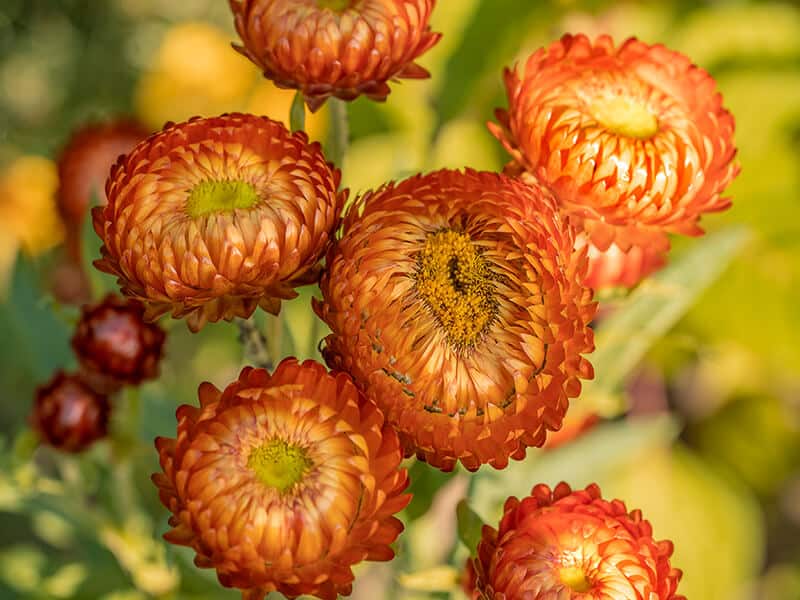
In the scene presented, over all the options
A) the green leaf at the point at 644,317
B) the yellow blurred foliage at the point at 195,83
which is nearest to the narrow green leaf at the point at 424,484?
the green leaf at the point at 644,317

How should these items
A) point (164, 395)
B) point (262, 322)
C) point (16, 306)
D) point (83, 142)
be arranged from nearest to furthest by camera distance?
1. point (262, 322)
2. point (164, 395)
3. point (16, 306)
4. point (83, 142)

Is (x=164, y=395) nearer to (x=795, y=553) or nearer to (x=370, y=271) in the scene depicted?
(x=370, y=271)

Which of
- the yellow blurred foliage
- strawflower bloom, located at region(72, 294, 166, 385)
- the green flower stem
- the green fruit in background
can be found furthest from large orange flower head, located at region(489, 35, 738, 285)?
the green fruit in background

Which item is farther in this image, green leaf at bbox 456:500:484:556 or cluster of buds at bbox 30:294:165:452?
cluster of buds at bbox 30:294:165:452

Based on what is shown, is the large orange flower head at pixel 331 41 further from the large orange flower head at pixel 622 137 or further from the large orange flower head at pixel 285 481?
the large orange flower head at pixel 285 481

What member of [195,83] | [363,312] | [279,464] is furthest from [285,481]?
[195,83]

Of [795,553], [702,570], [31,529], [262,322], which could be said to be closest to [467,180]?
[262,322]

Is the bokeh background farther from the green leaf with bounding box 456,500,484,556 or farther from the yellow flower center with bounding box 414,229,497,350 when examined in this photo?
the yellow flower center with bounding box 414,229,497,350
